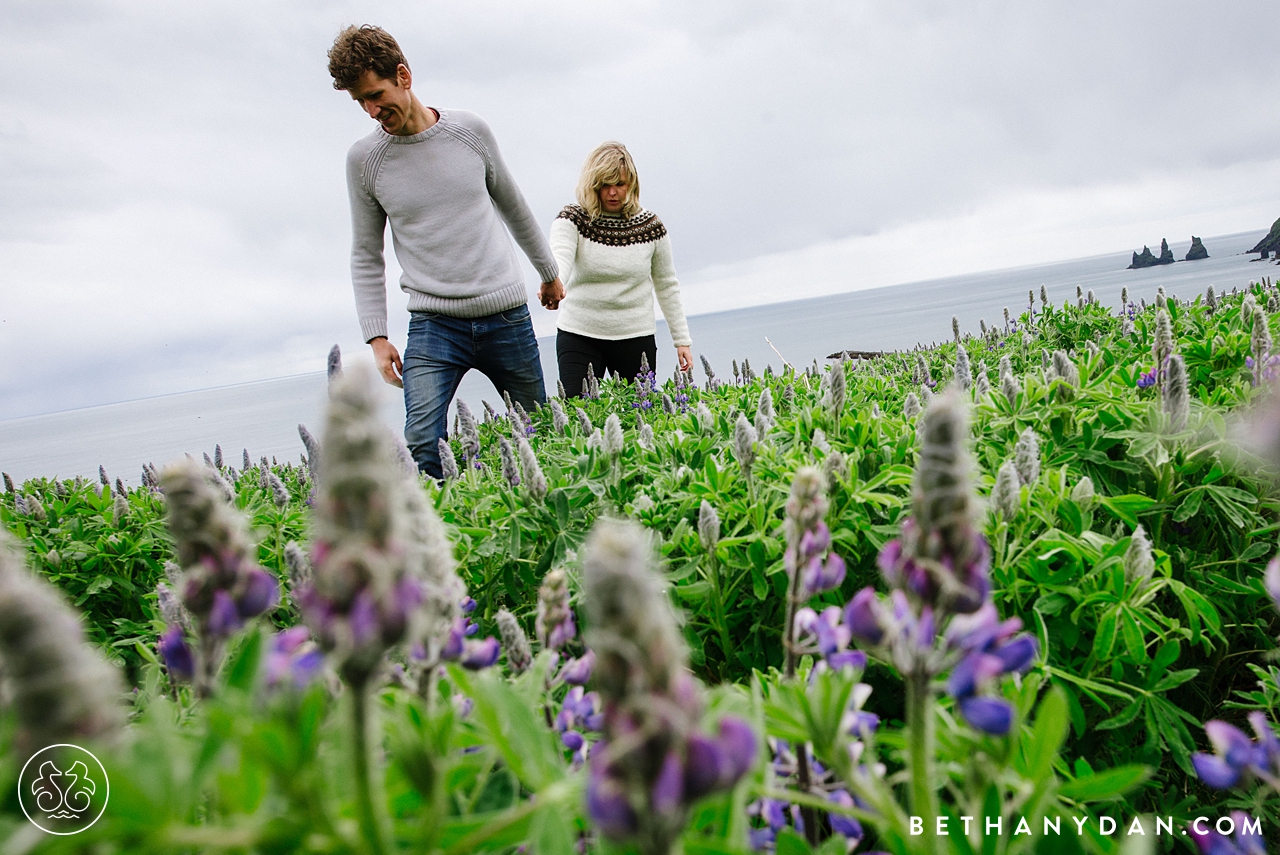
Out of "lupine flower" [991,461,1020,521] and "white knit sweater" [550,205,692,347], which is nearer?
"lupine flower" [991,461,1020,521]

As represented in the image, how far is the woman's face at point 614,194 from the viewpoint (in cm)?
703

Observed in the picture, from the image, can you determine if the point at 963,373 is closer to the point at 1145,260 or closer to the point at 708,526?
the point at 708,526

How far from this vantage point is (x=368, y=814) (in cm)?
64

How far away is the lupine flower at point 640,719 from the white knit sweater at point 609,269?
6475 millimetres

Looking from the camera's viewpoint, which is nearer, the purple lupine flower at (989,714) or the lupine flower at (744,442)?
the purple lupine flower at (989,714)

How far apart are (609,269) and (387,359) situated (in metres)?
2.39

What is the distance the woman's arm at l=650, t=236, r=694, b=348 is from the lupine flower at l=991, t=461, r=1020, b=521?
18.6ft

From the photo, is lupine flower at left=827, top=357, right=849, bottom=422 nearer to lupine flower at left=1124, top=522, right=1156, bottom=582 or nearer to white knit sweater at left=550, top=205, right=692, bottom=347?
lupine flower at left=1124, top=522, right=1156, bottom=582

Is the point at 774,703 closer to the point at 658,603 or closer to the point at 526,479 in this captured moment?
the point at 658,603

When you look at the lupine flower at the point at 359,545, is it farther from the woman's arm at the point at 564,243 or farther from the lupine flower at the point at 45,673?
the woman's arm at the point at 564,243

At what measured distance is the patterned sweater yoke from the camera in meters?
7.02

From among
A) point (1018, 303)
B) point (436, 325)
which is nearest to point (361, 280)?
point (436, 325)

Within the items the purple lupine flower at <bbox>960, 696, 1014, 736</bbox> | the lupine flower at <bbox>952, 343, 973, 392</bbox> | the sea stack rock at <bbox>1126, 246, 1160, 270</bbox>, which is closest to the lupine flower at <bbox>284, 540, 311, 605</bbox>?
the purple lupine flower at <bbox>960, 696, 1014, 736</bbox>

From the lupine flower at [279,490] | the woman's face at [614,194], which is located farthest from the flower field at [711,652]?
the woman's face at [614,194]
